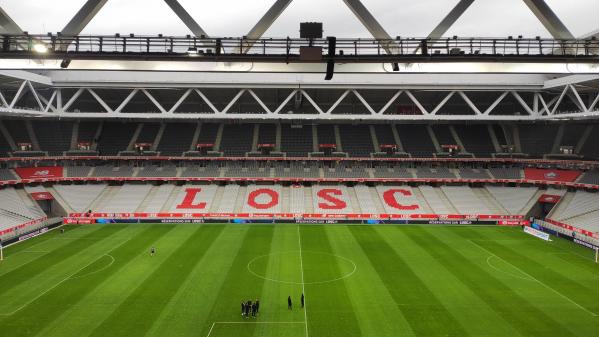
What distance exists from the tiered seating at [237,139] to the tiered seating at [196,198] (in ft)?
18.2

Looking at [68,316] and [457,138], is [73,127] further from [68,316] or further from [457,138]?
[457,138]

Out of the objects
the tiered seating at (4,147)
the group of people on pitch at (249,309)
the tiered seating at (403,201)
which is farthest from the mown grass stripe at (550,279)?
the tiered seating at (4,147)

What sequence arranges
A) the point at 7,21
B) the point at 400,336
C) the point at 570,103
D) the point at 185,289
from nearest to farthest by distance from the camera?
the point at 7,21, the point at 400,336, the point at 185,289, the point at 570,103

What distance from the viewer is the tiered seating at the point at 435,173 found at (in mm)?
52638

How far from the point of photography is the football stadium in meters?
12.6

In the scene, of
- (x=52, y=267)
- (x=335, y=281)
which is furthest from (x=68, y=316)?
(x=335, y=281)

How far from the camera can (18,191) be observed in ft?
152

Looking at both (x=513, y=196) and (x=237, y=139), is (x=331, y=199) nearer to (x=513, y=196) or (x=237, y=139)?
(x=237, y=139)

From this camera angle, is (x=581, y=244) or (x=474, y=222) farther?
(x=474, y=222)

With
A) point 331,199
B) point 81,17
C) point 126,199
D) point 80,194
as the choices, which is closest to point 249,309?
point 81,17

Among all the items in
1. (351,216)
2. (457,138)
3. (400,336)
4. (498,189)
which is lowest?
(400,336)

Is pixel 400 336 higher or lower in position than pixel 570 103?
lower

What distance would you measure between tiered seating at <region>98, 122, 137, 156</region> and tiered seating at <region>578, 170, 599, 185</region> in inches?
2222

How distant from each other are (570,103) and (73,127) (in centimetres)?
6387
